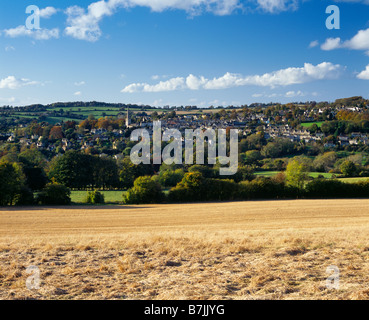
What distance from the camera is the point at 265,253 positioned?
30.9 ft

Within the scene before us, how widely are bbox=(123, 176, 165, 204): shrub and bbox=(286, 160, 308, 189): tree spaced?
15.9 meters

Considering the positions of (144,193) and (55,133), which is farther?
(55,133)

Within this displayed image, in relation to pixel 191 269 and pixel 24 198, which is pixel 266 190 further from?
pixel 191 269

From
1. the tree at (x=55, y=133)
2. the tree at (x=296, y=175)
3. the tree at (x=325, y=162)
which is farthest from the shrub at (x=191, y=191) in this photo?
the tree at (x=55, y=133)

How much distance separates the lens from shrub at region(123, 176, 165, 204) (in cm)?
4066

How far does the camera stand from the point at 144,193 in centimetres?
4066

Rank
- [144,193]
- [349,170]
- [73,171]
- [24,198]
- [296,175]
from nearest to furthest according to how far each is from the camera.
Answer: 1. [24,198]
2. [144,193]
3. [296,175]
4. [73,171]
5. [349,170]

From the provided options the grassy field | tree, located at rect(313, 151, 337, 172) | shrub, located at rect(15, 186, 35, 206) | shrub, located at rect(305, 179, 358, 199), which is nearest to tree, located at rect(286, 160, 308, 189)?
shrub, located at rect(305, 179, 358, 199)

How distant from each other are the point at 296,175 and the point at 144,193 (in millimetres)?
18859

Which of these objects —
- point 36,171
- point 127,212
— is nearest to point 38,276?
point 127,212

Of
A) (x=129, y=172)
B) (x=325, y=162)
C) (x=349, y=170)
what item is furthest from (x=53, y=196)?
(x=325, y=162)

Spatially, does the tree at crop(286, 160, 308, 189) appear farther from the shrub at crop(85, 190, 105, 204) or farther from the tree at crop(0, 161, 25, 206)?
the tree at crop(0, 161, 25, 206)
